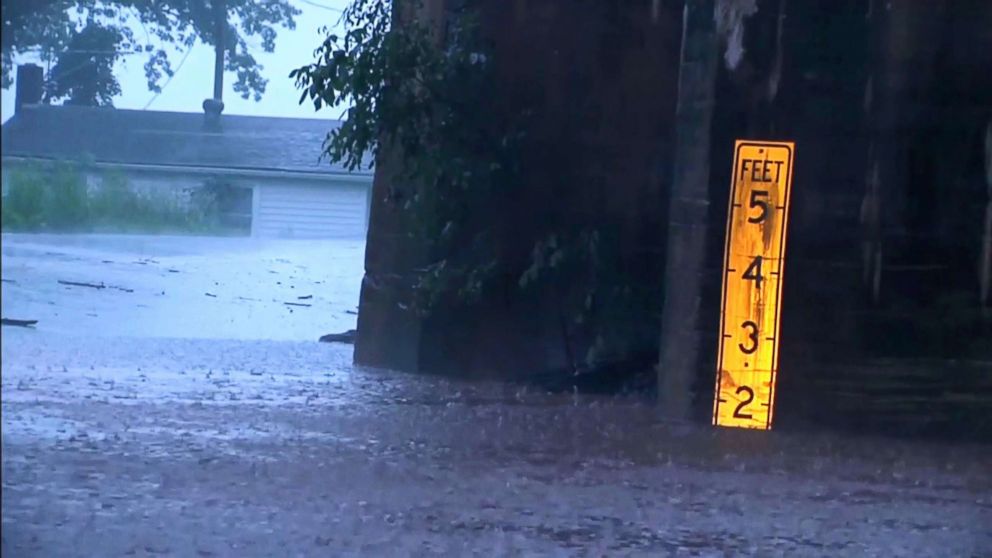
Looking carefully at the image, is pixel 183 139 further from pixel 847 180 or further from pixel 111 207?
pixel 847 180

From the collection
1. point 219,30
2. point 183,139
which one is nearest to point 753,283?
point 219,30

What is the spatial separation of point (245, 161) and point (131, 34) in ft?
20.7

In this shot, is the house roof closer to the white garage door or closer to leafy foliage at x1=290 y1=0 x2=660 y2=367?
the white garage door

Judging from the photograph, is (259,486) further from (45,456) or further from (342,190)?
(342,190)

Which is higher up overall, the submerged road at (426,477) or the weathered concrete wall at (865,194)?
the weathered concrete wall at (865,194)

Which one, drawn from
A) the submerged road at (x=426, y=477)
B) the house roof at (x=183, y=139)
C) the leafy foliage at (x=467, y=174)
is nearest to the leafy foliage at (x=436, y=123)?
the leafy foliage at (x=467, y=174)

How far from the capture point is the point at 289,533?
701cm

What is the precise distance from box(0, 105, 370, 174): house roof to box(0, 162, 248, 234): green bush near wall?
31 cm

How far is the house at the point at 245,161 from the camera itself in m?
17.1

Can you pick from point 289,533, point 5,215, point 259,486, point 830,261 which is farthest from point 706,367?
point 5,215

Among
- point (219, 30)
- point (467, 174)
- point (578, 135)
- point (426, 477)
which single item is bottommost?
point (426, 477)

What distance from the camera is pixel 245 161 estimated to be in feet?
67.7

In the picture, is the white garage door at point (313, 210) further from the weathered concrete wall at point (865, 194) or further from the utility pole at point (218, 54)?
the weathered concrete wall at point (865, 194)

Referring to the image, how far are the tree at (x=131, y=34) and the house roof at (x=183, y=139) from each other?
450 mm
